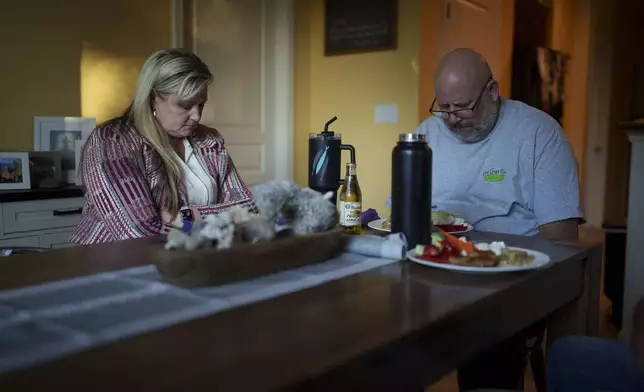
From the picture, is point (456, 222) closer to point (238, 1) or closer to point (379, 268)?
point (379, 268)

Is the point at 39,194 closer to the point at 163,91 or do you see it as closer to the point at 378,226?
the point at 163,91

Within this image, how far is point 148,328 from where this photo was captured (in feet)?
2.42

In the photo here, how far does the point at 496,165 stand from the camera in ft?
6.17

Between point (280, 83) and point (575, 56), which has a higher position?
point (575, 56)

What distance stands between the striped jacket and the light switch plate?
2.20 metres

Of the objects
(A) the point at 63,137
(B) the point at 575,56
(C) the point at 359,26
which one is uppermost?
(B) the point at 575,56

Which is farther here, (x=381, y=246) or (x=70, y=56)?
(x=70, y=56)

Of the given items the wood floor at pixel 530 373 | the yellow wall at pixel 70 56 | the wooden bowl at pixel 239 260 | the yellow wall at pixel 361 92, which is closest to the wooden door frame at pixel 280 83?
the yellow wall at pixel 361 92

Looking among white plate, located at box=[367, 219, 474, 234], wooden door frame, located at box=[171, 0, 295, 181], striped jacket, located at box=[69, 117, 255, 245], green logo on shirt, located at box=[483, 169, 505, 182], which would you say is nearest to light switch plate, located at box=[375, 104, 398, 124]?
wooden door frame, located at box=[171, 0, 295, 181]

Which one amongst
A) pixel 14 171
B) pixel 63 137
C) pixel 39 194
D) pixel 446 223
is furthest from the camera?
pixel 63 137

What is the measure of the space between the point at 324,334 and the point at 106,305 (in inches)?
12.8

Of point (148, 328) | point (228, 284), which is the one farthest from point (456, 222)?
point (148, 328)

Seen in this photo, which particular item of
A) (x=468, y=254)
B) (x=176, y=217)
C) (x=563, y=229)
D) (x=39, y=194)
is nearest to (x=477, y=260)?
(x=468, y=254)

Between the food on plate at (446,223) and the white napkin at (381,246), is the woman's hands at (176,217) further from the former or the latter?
the white napkin at (381,246)
